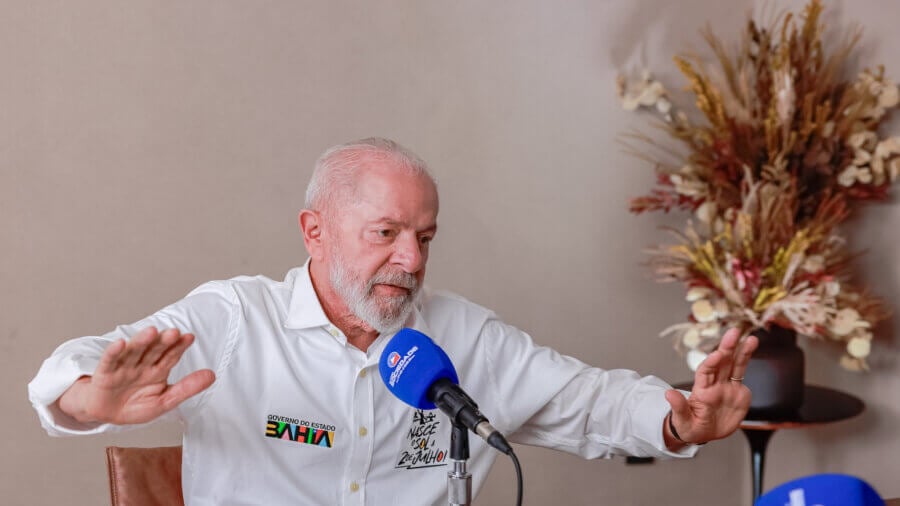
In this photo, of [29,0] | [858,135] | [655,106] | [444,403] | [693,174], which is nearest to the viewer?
[444,403]

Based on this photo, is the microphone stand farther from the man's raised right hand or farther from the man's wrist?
the man's wrist

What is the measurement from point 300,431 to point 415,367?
54 centimetres

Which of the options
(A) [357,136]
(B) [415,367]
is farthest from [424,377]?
(A) [357,136]

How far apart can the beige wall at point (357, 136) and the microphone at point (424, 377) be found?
55.1 inches

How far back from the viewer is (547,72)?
3402mm

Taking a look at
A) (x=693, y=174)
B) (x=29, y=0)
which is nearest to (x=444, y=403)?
(x=29, y=0)

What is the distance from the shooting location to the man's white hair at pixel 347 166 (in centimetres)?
203

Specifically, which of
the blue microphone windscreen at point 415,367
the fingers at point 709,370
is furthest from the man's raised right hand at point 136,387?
the fingers at point 709,370

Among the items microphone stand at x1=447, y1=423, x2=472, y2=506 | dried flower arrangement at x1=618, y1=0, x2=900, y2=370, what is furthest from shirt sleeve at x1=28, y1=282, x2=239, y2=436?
dried flower arrangement at x1=618, y1=0, x2=900, y2=370

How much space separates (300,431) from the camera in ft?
6.58

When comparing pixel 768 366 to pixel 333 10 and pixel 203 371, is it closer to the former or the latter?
pixel 333 10

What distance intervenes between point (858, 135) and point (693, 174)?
1.71 feet

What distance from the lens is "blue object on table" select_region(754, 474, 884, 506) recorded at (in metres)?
1.00

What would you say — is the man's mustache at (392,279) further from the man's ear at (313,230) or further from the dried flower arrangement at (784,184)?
the dried flower arrangement at (784,184)
